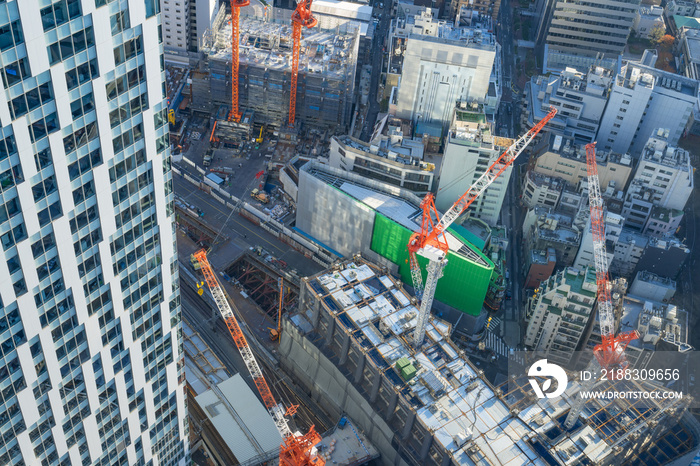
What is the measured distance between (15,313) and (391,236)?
417 ft

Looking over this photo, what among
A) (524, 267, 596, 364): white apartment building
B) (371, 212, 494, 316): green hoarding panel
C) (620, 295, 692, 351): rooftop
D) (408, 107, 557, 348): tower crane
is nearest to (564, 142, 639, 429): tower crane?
(524, 267, 596, 364): white apartment building

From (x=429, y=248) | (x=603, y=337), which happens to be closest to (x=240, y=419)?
(x=429, y=248)

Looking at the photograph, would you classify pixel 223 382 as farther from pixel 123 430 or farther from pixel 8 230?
pixel 8 230

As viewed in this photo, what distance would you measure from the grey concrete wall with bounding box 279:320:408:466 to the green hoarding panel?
3711 centimetres

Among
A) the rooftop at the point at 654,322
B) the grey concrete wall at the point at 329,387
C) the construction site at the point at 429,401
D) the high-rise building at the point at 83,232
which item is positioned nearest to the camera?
the high-rise building at the point at 83,232

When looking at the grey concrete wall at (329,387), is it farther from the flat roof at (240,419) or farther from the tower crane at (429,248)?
the tower crane at (429,248)

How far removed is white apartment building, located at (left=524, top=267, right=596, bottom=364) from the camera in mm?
180125

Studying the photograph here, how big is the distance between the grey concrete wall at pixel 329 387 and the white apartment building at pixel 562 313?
53.9 metres

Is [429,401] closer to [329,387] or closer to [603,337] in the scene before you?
[329,387]

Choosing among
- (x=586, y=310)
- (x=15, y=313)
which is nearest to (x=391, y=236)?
(x=586, y=310)

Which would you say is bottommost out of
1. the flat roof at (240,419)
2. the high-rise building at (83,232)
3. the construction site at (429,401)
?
the flat roof at (240,419)

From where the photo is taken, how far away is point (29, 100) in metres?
64.2

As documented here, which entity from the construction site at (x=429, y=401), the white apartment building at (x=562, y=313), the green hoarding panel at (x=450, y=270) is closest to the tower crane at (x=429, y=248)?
the green hoarding panel at (x=450, y=270)

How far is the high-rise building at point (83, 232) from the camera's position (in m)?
64.8
